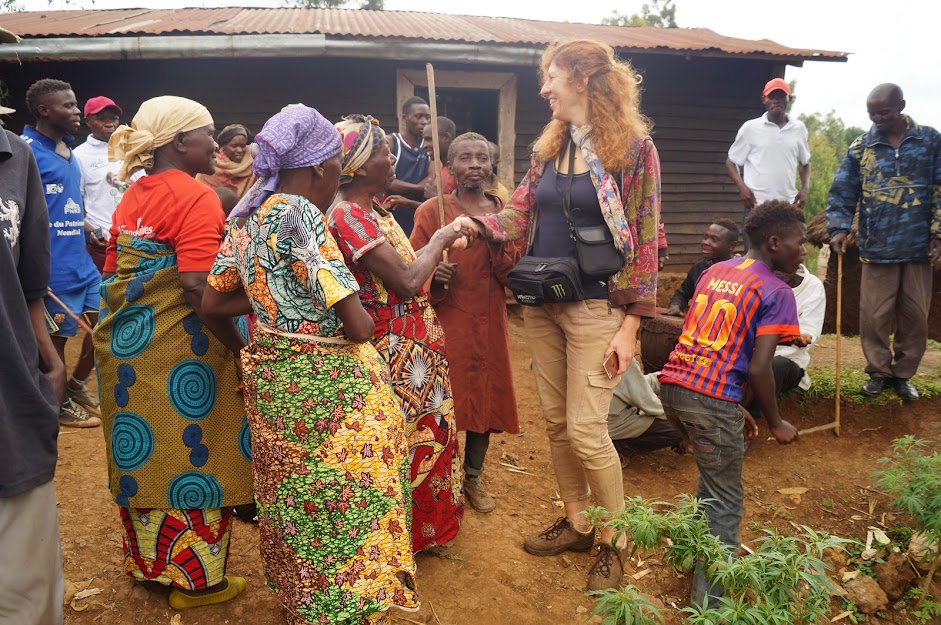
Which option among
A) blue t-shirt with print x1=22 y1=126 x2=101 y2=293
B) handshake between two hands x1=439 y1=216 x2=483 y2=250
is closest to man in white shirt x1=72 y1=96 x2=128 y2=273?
blue t-shirt with print x1=22 y1=126 x2=101 y2=293

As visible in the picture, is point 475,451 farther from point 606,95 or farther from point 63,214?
point 63,214

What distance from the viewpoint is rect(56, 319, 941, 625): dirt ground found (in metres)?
2.95

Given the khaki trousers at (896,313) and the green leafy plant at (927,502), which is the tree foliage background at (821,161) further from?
the green leafy plant at (927,502)

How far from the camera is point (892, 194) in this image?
5066 mm

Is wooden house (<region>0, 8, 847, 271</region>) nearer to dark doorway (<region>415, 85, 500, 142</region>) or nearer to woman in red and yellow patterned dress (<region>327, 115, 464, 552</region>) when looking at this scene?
dark doorway (<region>415, 85, 500, 142</region>)

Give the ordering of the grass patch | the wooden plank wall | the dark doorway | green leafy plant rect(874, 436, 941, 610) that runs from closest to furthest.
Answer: green leafy plant rect(874, 436, 941, 610) < the grass patch < the dark doorway < the wooden plank wall

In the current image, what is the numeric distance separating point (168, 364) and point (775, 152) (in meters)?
6.11

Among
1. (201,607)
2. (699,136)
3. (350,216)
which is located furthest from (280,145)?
(699,136)

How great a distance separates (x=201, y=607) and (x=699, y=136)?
893 centimetres

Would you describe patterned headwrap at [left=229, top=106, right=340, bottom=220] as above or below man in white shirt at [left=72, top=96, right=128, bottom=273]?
above

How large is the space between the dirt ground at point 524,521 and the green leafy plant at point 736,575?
29.6 inches

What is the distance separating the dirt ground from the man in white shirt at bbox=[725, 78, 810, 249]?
216 centimetres

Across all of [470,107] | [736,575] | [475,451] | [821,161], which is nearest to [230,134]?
[475,451]

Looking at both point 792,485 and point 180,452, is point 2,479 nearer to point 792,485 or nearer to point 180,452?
point 180,452
